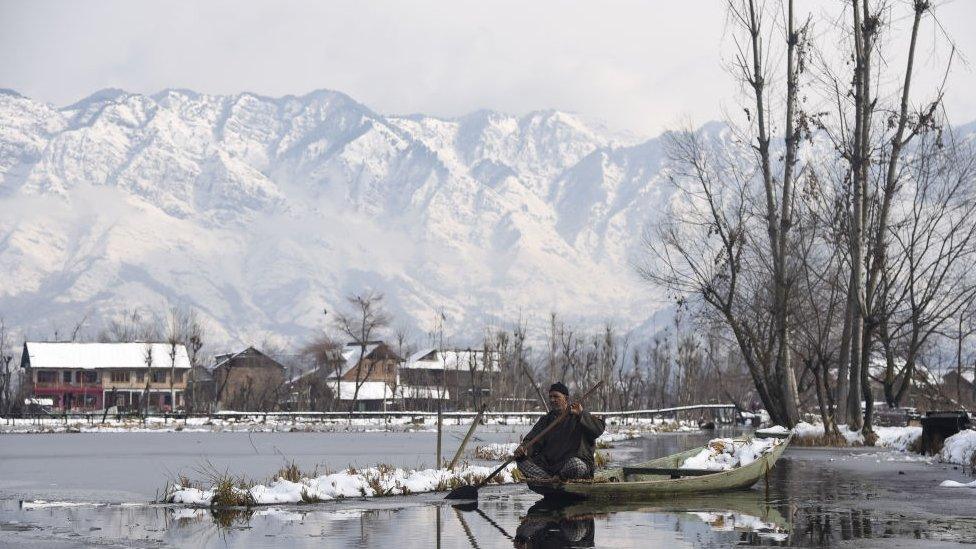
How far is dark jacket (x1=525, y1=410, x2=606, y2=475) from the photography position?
21766 millimetres

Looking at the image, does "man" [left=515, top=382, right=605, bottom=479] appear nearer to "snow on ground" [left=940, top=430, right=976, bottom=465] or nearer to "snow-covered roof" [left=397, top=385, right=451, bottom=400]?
"snow on ground" [left=940, top=430, right=976, bottom=465]

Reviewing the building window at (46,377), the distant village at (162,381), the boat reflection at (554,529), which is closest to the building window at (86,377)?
the distant village at (162,381)

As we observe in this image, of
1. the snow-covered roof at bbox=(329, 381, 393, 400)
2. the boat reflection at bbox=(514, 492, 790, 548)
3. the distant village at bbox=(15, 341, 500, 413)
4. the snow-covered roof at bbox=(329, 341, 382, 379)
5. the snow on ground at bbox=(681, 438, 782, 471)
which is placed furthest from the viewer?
the snow-covered roof at bbox=(329, 341, 382, 379)

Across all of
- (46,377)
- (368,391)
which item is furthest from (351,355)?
(46,377)

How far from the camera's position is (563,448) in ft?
71.7

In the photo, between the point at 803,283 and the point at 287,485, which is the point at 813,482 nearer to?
the point at 287,485

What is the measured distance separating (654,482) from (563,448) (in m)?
1.62

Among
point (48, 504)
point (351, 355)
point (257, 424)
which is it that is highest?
point (351, 355)

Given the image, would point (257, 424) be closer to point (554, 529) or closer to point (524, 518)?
point (524, 518)

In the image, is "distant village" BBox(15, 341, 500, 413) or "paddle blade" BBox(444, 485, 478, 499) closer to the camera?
"paddle blade" BBox(444, 485, 478, 499)

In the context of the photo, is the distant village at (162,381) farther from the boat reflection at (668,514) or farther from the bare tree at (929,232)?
the boat reflection at (668,514)

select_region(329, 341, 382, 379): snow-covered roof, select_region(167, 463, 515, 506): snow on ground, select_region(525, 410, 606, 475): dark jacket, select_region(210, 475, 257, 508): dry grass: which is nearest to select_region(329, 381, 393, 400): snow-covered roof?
select_region(329, 341, 382, 379): snow-covered roof

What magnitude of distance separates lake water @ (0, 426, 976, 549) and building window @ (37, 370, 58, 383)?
10668 centimetres

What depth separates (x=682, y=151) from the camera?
45844 mm
